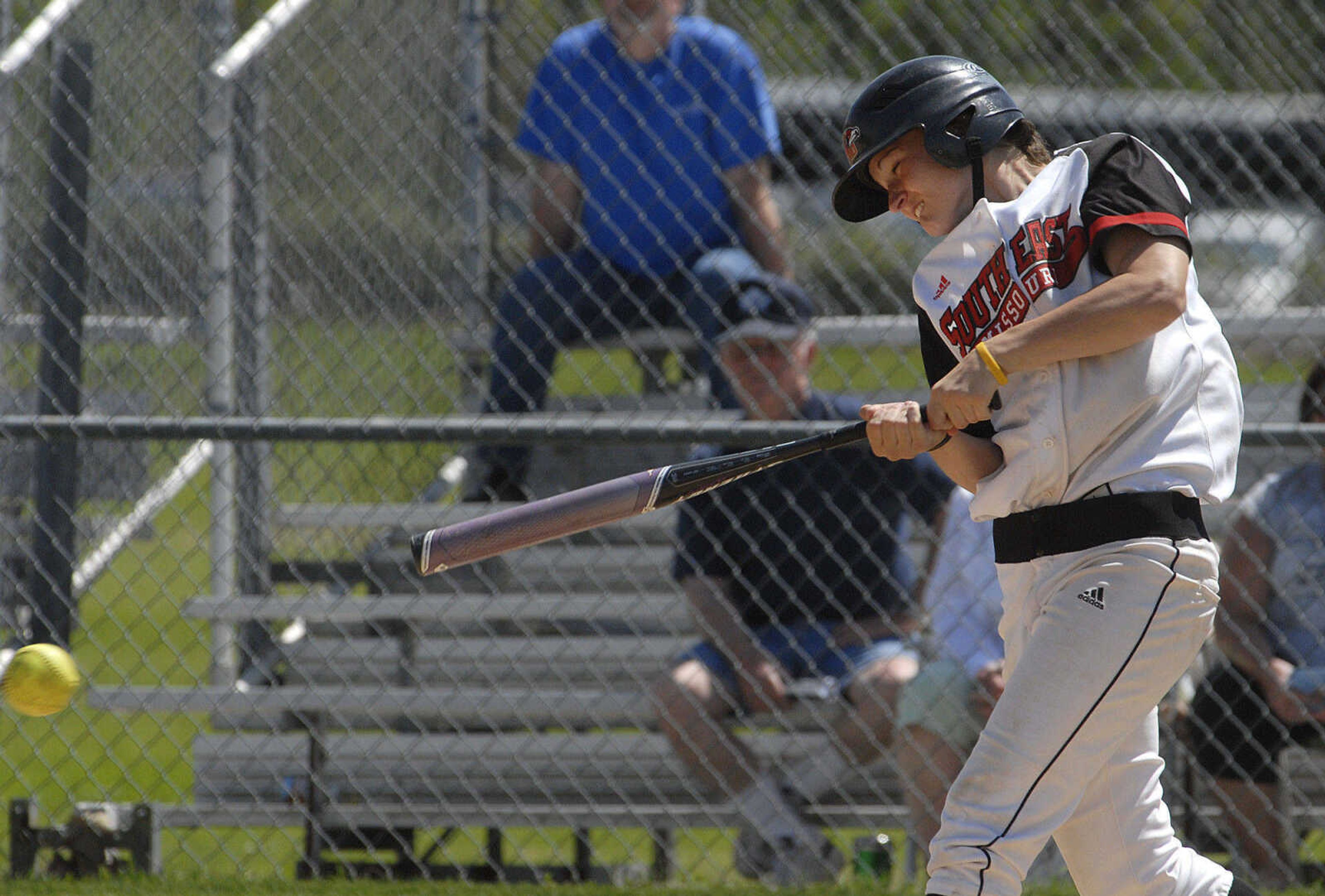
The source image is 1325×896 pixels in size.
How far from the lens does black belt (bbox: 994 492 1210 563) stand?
2215mm

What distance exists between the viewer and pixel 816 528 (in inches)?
161

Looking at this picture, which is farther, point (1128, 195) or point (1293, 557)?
point (1293, 557)

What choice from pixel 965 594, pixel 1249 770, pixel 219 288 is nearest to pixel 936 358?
pixel 965 594

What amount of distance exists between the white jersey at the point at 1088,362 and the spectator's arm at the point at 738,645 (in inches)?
66.1

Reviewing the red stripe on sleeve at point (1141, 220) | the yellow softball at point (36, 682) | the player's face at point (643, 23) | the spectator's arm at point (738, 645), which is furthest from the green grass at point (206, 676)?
the red stripe on sleeve at point (1141, 220)

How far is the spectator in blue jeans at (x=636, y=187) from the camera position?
446cm

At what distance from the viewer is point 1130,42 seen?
7.99 meters

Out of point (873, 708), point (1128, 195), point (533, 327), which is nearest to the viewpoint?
point (1128, 195)

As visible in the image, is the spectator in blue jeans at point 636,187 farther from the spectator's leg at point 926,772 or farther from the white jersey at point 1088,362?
the white jersey at point 1088,362

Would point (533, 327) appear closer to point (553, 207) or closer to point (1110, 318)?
point (553, 207)

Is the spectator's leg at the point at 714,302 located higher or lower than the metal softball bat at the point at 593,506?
higher

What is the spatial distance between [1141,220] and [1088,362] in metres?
0.23

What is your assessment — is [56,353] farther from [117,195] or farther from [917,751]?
[917,751]

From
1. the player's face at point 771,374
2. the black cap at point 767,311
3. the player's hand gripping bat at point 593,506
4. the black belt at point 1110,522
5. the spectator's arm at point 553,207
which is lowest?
the black belt at point 1110,522
